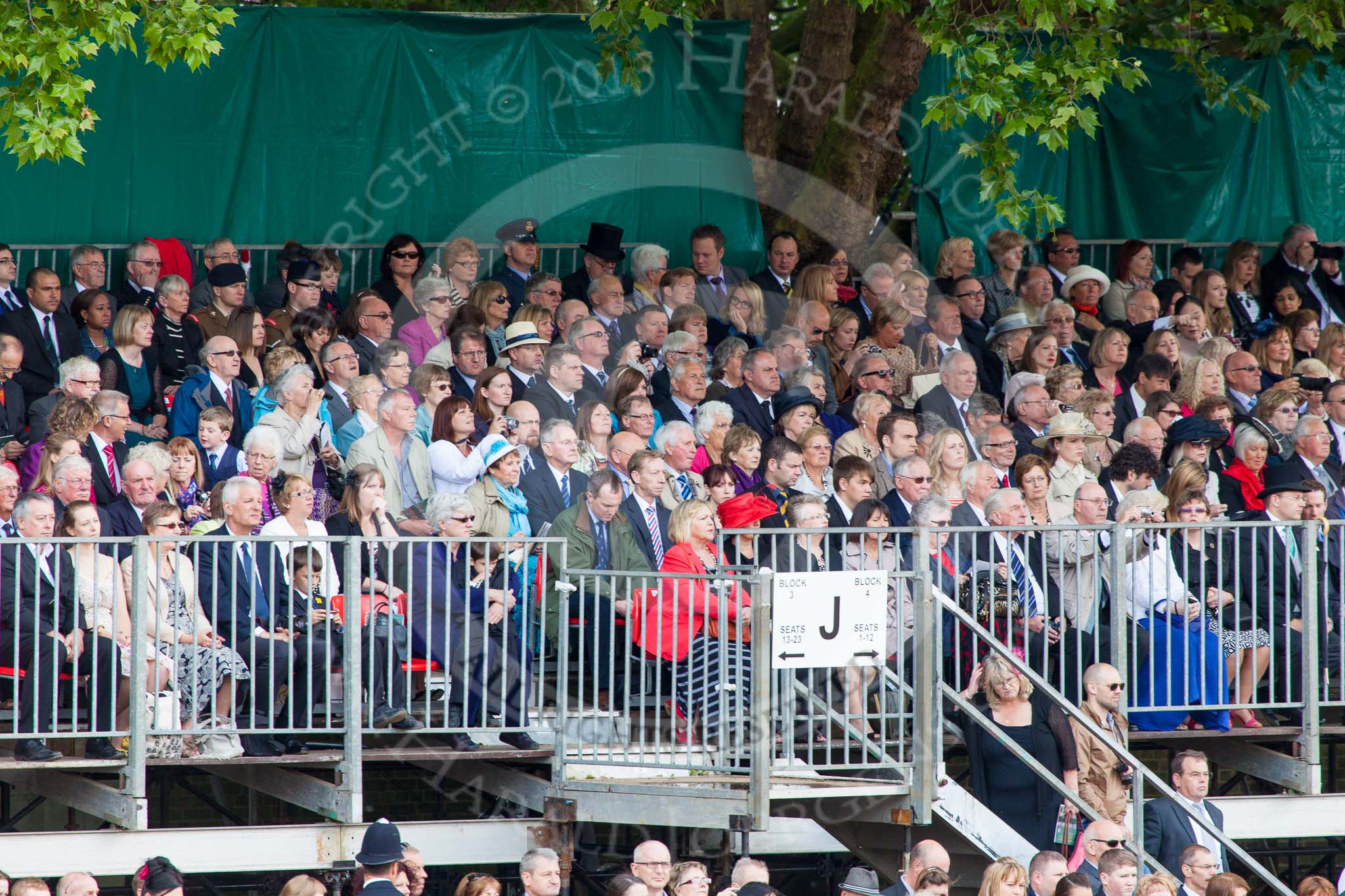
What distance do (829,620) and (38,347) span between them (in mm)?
5934

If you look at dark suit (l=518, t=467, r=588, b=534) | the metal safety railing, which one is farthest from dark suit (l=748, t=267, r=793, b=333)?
dark suit (l=518, t=467, r=588, b=534)

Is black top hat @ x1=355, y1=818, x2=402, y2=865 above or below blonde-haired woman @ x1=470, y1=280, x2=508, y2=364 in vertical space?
below

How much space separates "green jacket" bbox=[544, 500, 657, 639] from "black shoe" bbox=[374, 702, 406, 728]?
86 centimetres

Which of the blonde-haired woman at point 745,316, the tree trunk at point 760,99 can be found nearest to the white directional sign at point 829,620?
the blonde-haired woman at point 745,316

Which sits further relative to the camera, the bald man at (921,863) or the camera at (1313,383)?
the camera at (1313,383)

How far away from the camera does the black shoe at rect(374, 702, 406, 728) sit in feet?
32.9

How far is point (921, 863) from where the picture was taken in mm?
9547

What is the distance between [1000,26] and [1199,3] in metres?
3.01

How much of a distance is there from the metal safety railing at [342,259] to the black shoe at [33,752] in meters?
5.39

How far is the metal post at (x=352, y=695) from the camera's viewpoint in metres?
9.72

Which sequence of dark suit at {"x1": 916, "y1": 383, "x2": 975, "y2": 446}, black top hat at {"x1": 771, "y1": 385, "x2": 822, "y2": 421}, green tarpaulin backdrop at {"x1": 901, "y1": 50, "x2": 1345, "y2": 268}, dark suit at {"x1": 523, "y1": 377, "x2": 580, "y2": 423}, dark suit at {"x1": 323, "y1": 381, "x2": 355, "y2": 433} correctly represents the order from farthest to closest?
green tarpaulin backdrop at {"x1": 901, "y1": 50, "x2": 1345, "y2": 268}
dark suit at {"x1": 916, "y1": 383, "x2": 975, "y2": 446}
black top hat at {"x1": 771, "y1": 385, "x2": 822, "y2": 421}
dark suit at {"x1": 523, "y1": 377, "x2": 580, "y2": 423}
dark suit at {"x1": 323, "y1": 381, "x2": 355, "y2": 433}

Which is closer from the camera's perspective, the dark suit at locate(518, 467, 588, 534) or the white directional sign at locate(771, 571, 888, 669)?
the white directional sign at locate(771, 571, 888, 669)

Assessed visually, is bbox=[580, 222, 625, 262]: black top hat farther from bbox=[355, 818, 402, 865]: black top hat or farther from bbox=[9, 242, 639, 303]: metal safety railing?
bbox=[355, 818, 402, 865]: black top hat

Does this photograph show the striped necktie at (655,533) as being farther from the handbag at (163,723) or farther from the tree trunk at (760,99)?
the tree trunk at (760,99)
